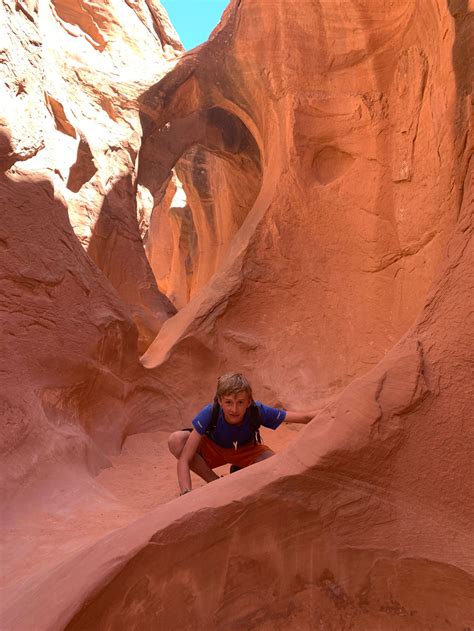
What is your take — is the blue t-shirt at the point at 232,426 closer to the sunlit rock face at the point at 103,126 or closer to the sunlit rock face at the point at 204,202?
the sunlit rock face at the point at 103,126

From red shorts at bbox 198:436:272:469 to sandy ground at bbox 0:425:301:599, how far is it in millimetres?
461

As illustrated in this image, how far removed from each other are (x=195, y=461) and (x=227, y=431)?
23 centimetres

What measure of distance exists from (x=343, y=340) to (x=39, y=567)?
3.14 meters

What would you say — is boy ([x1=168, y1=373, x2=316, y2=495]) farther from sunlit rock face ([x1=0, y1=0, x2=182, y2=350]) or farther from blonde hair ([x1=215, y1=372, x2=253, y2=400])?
sunlit rock face ([x1=0, y1=0, x2=182, y2=350])

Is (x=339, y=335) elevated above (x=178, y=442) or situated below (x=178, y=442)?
above

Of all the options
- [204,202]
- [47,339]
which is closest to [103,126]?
[204,202]

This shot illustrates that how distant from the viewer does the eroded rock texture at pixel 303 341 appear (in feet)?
5.57

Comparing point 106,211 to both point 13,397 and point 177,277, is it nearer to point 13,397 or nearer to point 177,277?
point 13,397

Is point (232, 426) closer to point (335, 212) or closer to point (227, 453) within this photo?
point (227, 453)

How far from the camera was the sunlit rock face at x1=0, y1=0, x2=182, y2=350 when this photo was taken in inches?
244

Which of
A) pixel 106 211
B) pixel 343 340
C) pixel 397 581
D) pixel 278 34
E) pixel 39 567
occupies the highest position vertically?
pixel 278 34

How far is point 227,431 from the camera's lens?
2.69m

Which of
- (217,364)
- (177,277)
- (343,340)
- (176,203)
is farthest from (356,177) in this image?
(176,203)

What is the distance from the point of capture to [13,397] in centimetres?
309
